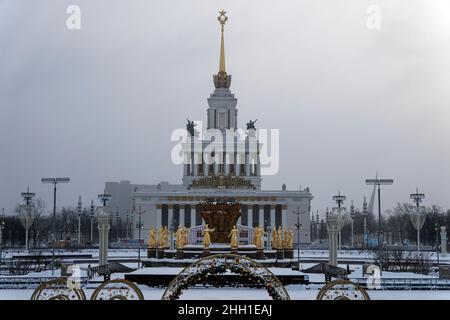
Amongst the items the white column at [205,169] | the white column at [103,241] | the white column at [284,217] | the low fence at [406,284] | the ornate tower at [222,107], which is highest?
the ornate tower at [222,107]

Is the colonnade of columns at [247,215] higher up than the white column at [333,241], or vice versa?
the colonnade of columns at [247,215]

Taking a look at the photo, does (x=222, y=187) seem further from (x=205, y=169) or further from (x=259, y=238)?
(x=259, y=238)

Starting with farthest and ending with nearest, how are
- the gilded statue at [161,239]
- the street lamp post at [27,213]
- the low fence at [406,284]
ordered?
the street lamp post at [27,213], the gilded statue at [161,239], the low fence at [406,284]

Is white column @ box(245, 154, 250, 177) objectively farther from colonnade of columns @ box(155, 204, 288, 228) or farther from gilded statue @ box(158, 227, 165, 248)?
gilded statue @ box(158, 227, 165, 248)

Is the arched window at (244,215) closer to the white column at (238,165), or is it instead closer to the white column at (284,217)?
the white column at (284,217)

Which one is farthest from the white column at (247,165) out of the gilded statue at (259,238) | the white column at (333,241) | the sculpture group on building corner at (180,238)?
the sculpture group on building corner at (180,238)

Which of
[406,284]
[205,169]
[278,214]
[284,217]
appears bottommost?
[406,284]

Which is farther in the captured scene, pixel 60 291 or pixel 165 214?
pixel 165 214

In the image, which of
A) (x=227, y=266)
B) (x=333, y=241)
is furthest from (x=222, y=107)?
(x=227, y=266)

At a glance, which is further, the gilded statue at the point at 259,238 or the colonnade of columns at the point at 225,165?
the colonnade of columns at the point at 225,165

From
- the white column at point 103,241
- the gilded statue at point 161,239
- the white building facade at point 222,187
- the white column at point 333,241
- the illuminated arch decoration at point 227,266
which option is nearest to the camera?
the illuminated arch decoration at point 227,266

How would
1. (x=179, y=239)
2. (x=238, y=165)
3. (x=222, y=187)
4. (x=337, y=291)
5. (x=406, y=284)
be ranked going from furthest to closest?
1. (x=238, y=165)
2. (x=222, y=187)
3. (x=179, y=239)
4. (x=406, y=284)
5. (x=337, y=291)

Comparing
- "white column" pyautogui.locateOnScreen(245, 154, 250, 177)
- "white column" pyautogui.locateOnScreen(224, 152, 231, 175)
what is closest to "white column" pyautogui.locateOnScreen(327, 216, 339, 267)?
"white column" pyautogui.locateOnScreen(245, 154, 250, 177)
